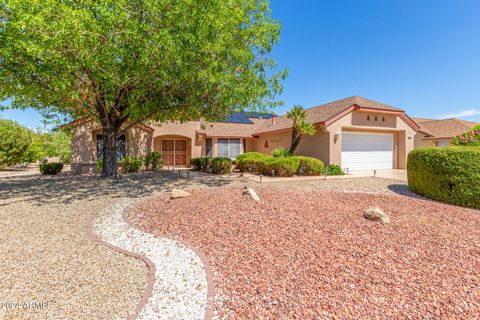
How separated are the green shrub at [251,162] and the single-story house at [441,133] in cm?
1601

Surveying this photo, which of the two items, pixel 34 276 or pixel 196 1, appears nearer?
pixel 34 276

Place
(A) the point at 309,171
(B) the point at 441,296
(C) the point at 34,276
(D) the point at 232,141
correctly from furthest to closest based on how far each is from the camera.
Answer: (D) the point at 232,141
(A) the point at 309,171
(C) the point at 34,276
(B) the point at 441,296

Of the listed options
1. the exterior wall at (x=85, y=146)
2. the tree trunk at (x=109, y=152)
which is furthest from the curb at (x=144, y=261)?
the exterior wall at (x=85, y=146)

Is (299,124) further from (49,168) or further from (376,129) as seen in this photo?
(49,168)

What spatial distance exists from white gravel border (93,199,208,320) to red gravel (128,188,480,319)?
0.27 metres

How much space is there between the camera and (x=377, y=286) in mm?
3168

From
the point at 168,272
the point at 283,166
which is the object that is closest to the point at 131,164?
the point at 283,166

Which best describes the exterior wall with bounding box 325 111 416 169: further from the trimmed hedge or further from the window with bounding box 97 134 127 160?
the window with bounding box 97 134 127 160

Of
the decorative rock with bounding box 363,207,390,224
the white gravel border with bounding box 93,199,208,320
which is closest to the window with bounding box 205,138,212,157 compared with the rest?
the white gravel border with bounding box 93,199,208,320

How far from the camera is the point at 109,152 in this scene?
12.8 metres

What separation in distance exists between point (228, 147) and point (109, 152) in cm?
1154

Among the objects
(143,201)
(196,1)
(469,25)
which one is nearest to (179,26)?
(196,1)

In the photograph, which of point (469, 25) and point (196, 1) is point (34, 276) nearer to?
point (196, 1)

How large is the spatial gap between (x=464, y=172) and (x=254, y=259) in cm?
782
